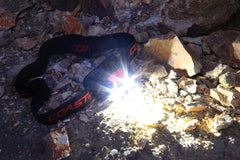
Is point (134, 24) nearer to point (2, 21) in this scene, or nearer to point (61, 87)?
point (61, 87)

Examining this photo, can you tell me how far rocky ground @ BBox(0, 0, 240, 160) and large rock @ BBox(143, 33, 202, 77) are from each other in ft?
0.05

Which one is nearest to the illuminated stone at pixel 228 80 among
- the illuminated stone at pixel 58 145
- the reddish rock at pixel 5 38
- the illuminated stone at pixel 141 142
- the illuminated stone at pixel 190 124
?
the illuminated stone at pixel 190 124

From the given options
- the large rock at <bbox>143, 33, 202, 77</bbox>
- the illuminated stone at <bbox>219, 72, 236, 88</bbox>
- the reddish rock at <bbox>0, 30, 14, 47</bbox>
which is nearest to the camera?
the illuminated stone at <bbox>219, 72, 236, 88</bbox>

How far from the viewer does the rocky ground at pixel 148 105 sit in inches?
74.0

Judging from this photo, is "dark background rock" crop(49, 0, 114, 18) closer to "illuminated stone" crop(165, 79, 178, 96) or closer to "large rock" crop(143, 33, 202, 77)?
"large rock" crop(143, 33, 202, 77)

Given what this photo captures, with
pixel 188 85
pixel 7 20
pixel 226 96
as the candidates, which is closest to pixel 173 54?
pixel 188 85

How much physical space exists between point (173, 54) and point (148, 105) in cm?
95

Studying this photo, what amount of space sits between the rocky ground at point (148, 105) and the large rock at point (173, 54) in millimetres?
14

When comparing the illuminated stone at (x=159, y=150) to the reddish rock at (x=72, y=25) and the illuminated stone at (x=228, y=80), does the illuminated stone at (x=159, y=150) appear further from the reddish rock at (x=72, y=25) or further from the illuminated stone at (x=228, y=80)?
the reddish rock at (x=72, y=25)

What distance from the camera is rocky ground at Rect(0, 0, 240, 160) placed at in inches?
74.0

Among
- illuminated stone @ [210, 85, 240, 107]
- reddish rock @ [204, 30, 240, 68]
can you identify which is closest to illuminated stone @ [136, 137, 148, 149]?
illuminated stone @ [210, 85, 240, 107]

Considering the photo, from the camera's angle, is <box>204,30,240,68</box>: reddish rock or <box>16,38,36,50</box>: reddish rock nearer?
<box>204,30,240,68</box>: reddish rock

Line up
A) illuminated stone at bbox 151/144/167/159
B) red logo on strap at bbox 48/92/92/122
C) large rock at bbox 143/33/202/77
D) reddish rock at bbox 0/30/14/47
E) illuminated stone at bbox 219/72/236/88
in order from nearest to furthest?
illuminated stone at bbox 151/144/167/159 → illuminated stone at bbox 219/72/236/88 → red logo on strap at bbox 48/92/92/122 → large rock at bbox 143/33/202/77 → reddish rock at bbox 0/30/14/47

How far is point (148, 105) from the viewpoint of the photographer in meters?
2.30
